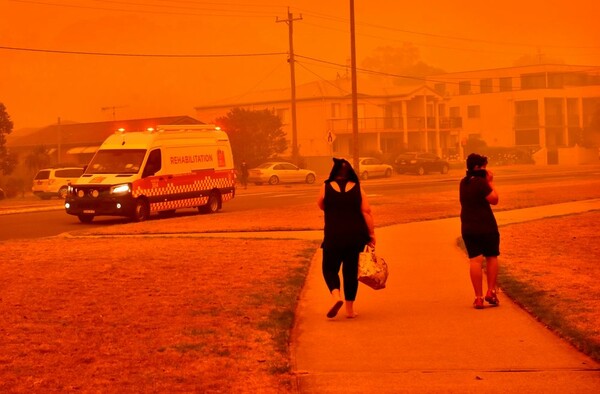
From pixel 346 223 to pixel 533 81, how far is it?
10921 centimetres

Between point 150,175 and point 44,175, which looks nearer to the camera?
point 150,175

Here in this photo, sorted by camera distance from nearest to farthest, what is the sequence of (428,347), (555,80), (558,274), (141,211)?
(428,347), (558,274), (141,211), (555,80)

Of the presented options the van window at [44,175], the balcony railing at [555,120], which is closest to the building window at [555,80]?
the balcony railing at [555,120]

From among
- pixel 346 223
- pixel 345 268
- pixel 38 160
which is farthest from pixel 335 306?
pixel 38 160

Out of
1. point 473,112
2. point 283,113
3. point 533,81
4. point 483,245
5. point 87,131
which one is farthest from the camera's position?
point 533,81

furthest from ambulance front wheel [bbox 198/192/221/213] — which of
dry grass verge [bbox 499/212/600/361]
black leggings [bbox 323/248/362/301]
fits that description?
black leggings [bbox 323/248/362/301]

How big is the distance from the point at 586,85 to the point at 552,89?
7928mm

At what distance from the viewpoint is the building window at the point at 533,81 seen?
116m

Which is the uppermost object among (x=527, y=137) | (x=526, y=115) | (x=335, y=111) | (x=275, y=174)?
(x=526, y=115)

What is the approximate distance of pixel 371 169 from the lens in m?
64.4

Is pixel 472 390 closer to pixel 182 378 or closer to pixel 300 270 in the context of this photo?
pixel 182 378

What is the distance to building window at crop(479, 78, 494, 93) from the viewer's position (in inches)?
4719

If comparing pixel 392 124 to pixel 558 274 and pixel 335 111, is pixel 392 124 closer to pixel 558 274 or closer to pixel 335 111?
pixel 335 111

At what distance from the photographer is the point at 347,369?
8.78 meters
